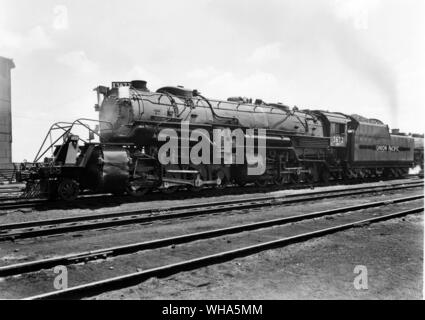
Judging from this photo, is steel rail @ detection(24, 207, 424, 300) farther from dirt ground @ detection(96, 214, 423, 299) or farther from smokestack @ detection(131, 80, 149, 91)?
smokestack @ detection(131, 80, 149, 91)

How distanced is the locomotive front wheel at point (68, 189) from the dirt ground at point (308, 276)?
6.84 m

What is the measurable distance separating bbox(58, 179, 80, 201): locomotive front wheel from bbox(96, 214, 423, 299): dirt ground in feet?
22.5

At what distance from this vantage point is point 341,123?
20.8 meters

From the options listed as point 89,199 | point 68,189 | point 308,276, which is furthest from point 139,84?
point 308,276

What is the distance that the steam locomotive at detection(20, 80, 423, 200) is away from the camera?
37.0 feet

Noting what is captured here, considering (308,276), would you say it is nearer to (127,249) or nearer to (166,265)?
(166,265)

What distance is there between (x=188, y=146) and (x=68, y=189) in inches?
170

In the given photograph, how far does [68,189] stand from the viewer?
11.2 m

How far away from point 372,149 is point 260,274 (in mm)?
19175

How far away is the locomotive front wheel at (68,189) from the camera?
11.1m

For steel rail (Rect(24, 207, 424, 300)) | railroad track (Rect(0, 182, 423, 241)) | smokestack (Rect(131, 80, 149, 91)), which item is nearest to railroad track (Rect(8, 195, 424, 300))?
steel rail (Rect(24, 207, 424, 300))

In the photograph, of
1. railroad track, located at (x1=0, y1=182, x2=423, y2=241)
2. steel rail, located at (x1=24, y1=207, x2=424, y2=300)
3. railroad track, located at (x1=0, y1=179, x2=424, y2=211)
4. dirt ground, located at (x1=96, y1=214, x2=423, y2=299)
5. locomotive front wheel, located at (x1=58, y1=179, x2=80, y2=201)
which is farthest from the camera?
locomotive front wheel, located at (x1=58, y1=179, x2=80, y2=201)

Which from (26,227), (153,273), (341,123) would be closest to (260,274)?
(153,273)

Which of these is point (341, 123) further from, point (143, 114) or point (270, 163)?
point (143, 114)
